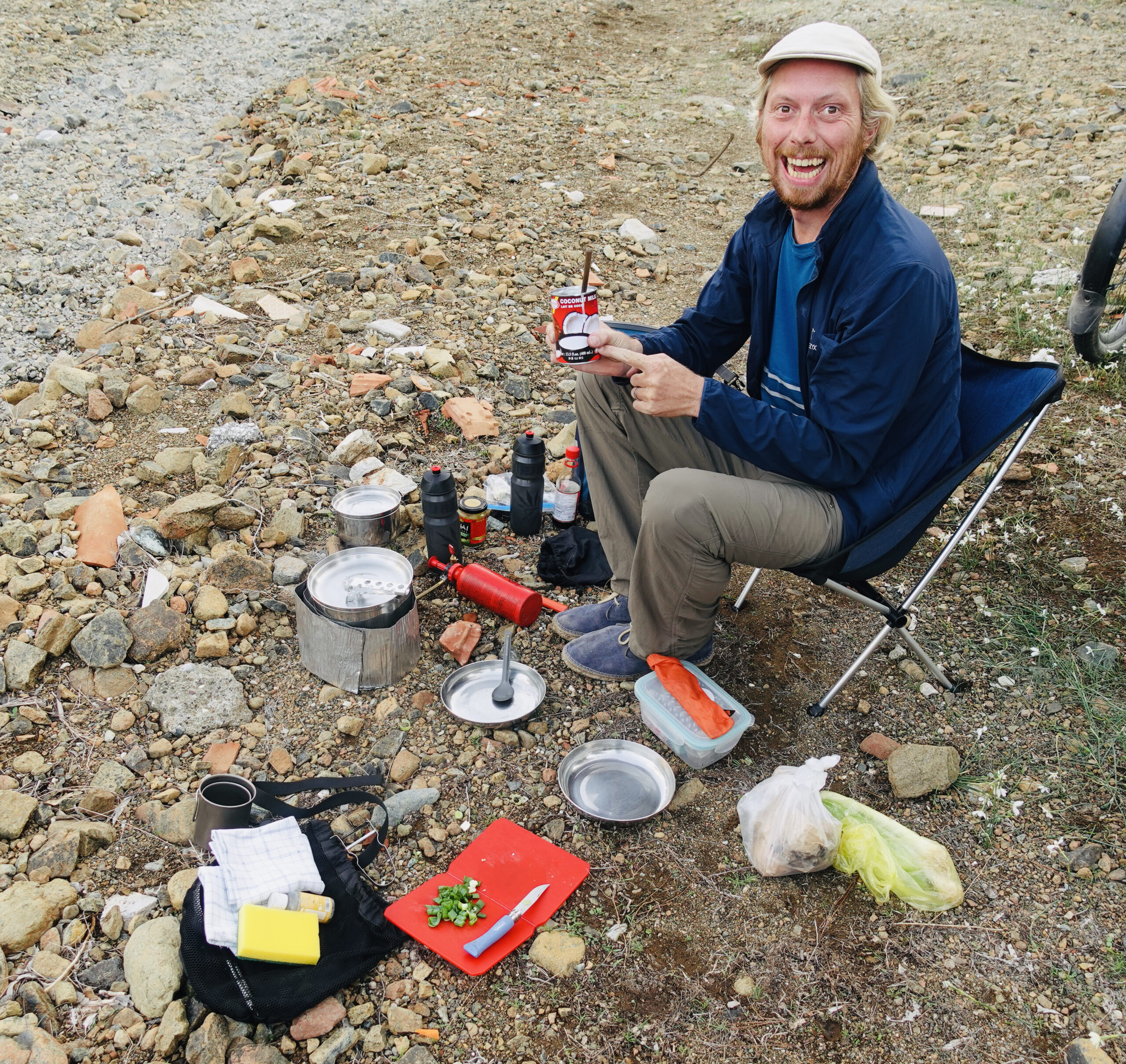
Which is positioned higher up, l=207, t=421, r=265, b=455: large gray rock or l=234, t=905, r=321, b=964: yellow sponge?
l=207, t=421, r=265, b=455: large gray rock

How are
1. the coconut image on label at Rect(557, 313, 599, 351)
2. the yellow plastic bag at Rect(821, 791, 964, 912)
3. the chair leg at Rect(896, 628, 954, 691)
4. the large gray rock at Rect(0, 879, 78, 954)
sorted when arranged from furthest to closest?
the chair leg at Rect(896, 628, 954, 691) → the coconut image on label at Rect(557, 313, 599, 351) → the yellow plastic bag at Rect(821, 791, 964, 912) → the large gray rock at Rect(0, 879, 78, 954)

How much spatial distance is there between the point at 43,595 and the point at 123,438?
1.15 metres

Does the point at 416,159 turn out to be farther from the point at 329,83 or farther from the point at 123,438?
the point at 123,438

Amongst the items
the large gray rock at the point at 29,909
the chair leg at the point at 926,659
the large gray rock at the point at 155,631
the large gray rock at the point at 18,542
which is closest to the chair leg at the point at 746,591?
the chair leg at the point at 926,659

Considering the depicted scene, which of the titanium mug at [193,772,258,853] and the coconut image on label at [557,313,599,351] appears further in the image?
the coconut image on label at [557,313,599,351]

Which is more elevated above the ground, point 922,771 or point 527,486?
point 527,486

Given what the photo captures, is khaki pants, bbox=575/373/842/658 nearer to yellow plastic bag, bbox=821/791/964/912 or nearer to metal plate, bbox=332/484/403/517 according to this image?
yellow plastic bag, bbox=821/791/964/912

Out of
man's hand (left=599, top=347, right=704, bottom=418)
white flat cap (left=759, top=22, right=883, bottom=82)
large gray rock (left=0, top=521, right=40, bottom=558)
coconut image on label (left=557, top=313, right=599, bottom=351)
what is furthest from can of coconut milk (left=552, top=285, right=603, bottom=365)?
large gray rock (left=0, top=521, right=40, bottom=558)

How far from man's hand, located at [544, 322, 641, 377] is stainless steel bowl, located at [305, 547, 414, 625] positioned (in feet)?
3.28

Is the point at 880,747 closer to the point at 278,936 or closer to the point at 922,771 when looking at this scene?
the point at 922,771

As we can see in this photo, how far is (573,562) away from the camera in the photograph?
359 centimetres

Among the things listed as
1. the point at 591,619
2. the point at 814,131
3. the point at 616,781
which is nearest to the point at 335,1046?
the point at 616,781

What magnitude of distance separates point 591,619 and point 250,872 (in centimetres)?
152

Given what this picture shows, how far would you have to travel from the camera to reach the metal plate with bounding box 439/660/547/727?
296 cm
